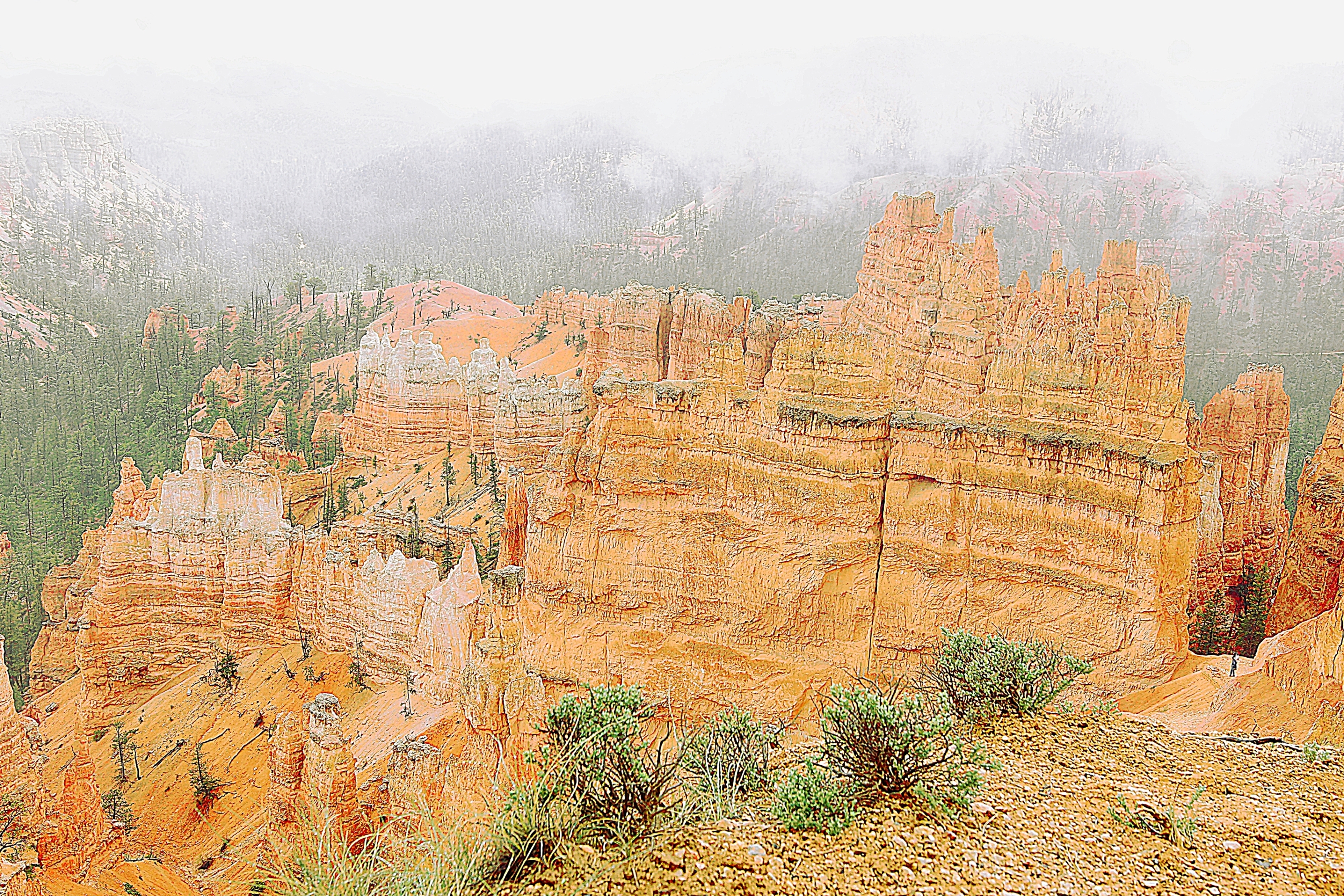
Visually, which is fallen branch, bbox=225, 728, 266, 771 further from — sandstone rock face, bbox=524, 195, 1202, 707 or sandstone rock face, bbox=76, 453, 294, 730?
sandstone rock face, bbox=524, 195, 1202, 707

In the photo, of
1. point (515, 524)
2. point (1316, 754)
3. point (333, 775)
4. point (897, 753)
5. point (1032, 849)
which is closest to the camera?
point (1032, 849)

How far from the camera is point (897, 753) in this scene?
199 inches

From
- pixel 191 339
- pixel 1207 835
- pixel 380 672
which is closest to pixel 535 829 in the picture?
pixel 1207 835

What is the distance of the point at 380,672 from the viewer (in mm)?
19859

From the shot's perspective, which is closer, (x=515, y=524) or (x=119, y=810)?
(x=119, y=810)

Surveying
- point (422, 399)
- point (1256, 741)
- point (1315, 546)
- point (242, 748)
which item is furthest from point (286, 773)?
point (422, 399)

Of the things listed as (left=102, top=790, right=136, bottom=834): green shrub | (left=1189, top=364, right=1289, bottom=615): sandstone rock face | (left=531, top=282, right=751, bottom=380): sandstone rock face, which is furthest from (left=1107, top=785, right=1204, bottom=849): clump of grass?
(left=531, top=282, right=751, bottom=380): sandstone rock face

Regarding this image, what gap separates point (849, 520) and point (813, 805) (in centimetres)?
845

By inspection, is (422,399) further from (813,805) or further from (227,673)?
(813,805)

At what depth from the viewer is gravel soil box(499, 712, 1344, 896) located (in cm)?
418

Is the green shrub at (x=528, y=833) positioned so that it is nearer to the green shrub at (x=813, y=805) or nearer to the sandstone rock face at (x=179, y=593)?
the green shrub at (x=813, y=805)

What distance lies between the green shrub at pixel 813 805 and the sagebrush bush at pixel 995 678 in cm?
222

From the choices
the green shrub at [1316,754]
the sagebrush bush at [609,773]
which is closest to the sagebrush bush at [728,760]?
the sagebrush bush at [609,773]

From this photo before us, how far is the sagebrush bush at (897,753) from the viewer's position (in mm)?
4914
